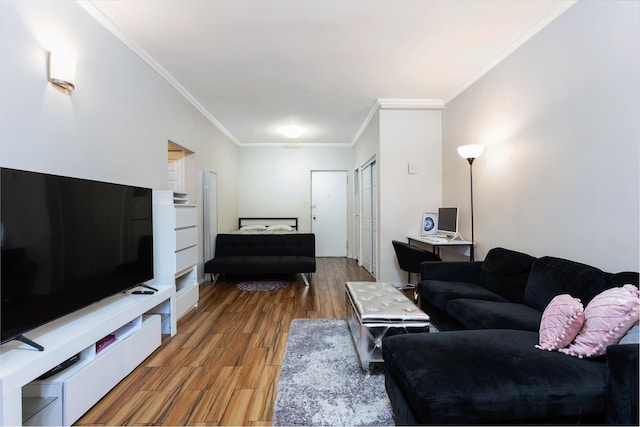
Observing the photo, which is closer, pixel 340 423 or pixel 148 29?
pixel 340 423

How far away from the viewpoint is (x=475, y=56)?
2.84 metres

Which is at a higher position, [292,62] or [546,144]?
[292,62]

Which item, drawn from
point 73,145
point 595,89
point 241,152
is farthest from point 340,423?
point 241,152

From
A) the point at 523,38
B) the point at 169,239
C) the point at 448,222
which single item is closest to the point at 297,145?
the point at 448,222

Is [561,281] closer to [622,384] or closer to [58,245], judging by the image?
[622,384]

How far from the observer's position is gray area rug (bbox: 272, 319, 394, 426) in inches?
59.4

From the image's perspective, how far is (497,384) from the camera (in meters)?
1.13

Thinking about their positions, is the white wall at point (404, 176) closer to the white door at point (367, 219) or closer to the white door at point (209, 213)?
the white door at point (367, 219)

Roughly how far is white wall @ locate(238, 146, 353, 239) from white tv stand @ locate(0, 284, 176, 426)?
4.49 m

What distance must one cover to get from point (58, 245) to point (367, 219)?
4.38 m

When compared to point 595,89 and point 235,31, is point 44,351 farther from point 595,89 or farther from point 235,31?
point 595,89

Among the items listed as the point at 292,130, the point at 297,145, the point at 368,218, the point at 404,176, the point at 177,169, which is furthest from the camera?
the point at 297,145

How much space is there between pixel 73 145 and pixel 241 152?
4.62 meters

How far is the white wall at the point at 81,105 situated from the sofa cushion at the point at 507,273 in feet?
10.5
